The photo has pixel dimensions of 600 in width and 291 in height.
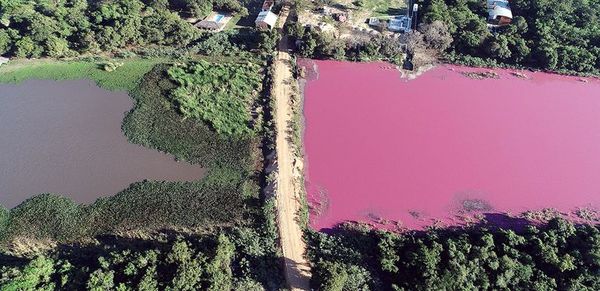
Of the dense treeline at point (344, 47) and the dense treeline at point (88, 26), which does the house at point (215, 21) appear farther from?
the dense treeline at point (344, 47)

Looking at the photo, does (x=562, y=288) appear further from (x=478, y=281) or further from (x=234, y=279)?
(x=234, y=279)

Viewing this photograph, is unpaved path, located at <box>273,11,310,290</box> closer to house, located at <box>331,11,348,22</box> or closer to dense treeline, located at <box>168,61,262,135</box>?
dense treeline, located at <box>168,61,262,135</box>

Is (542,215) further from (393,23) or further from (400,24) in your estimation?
(393,23)

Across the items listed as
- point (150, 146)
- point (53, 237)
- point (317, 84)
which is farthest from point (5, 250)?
point (317, 84)

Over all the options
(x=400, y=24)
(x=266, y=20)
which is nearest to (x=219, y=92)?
(x=266, y=20)

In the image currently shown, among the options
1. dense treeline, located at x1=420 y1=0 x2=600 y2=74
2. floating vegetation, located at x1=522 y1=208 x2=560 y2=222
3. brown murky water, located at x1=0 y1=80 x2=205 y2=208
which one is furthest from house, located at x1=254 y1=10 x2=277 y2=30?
floating vegetation, located at x1=522 y1=208 x2=560 y2=222

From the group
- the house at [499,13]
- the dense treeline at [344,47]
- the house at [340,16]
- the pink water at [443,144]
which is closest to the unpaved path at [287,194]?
the pink water at [443,144]
